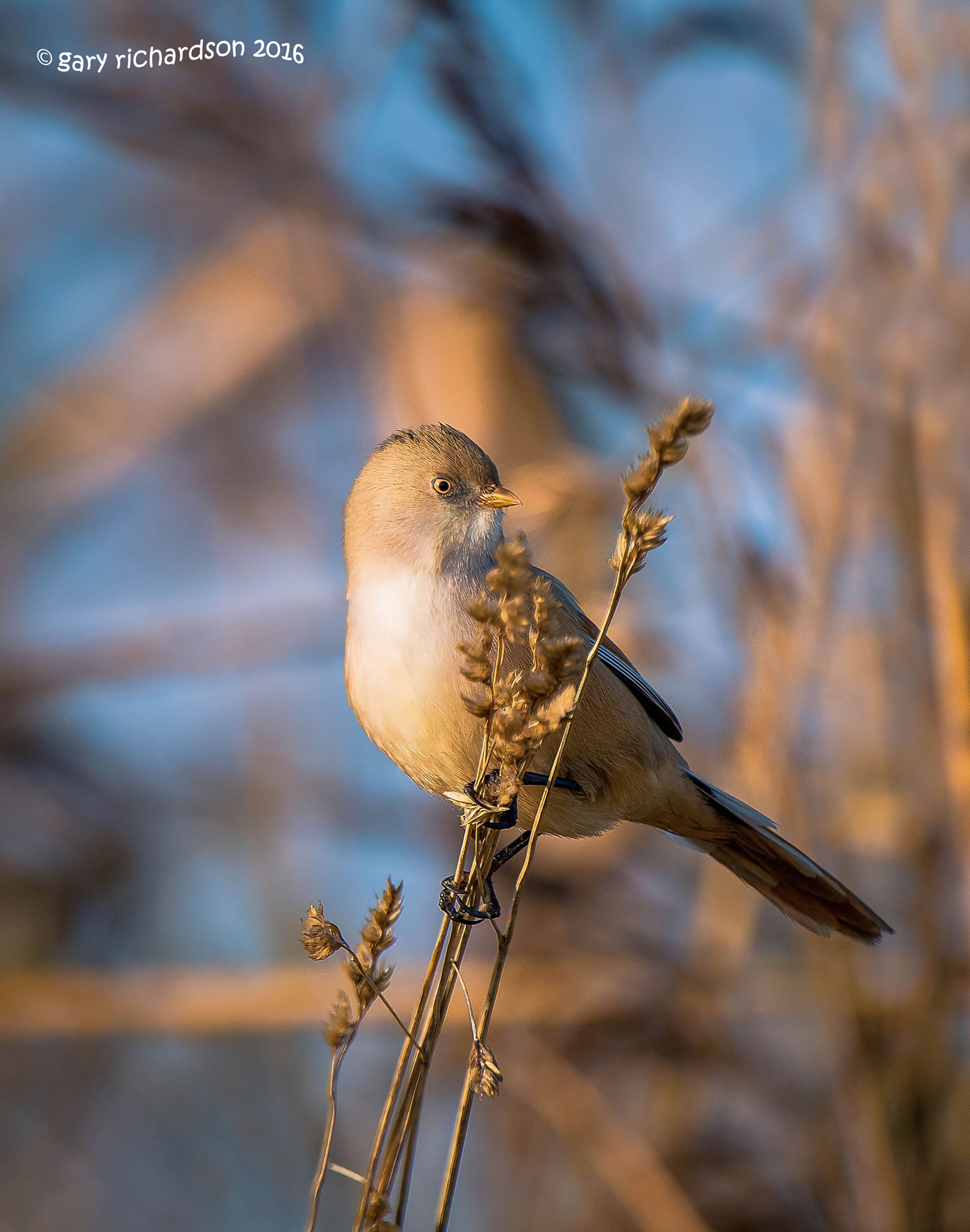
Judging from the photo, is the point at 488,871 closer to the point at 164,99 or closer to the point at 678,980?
the point at 678,980

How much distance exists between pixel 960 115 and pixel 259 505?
460 cm

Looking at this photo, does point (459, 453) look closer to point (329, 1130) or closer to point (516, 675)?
point (516, 675)

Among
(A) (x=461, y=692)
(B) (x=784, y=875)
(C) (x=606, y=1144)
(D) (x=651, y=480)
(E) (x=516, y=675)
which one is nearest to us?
(D) (x=651, y=480)

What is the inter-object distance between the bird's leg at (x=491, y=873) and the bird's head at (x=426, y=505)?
62 cm

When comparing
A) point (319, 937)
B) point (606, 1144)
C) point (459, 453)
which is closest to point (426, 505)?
point (459, 453)

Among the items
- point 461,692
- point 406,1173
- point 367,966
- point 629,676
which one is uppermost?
point 629,676

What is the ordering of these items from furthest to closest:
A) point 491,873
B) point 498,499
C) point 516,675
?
point 498,499, point 491,873, point 516,675

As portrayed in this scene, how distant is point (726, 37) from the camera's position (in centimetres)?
445

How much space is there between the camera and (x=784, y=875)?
9.56 feet

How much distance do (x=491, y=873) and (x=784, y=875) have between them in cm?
127

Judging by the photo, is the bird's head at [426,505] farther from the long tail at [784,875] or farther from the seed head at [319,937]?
the seed head at [319,937]

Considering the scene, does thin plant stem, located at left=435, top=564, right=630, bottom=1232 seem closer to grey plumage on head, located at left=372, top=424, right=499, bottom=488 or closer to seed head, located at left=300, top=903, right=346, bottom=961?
seed head, located at left=300, top=903, right=346, bottom=961

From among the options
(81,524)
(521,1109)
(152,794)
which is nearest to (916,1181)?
(521,1109)

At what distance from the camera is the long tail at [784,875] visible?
2.77 meters
